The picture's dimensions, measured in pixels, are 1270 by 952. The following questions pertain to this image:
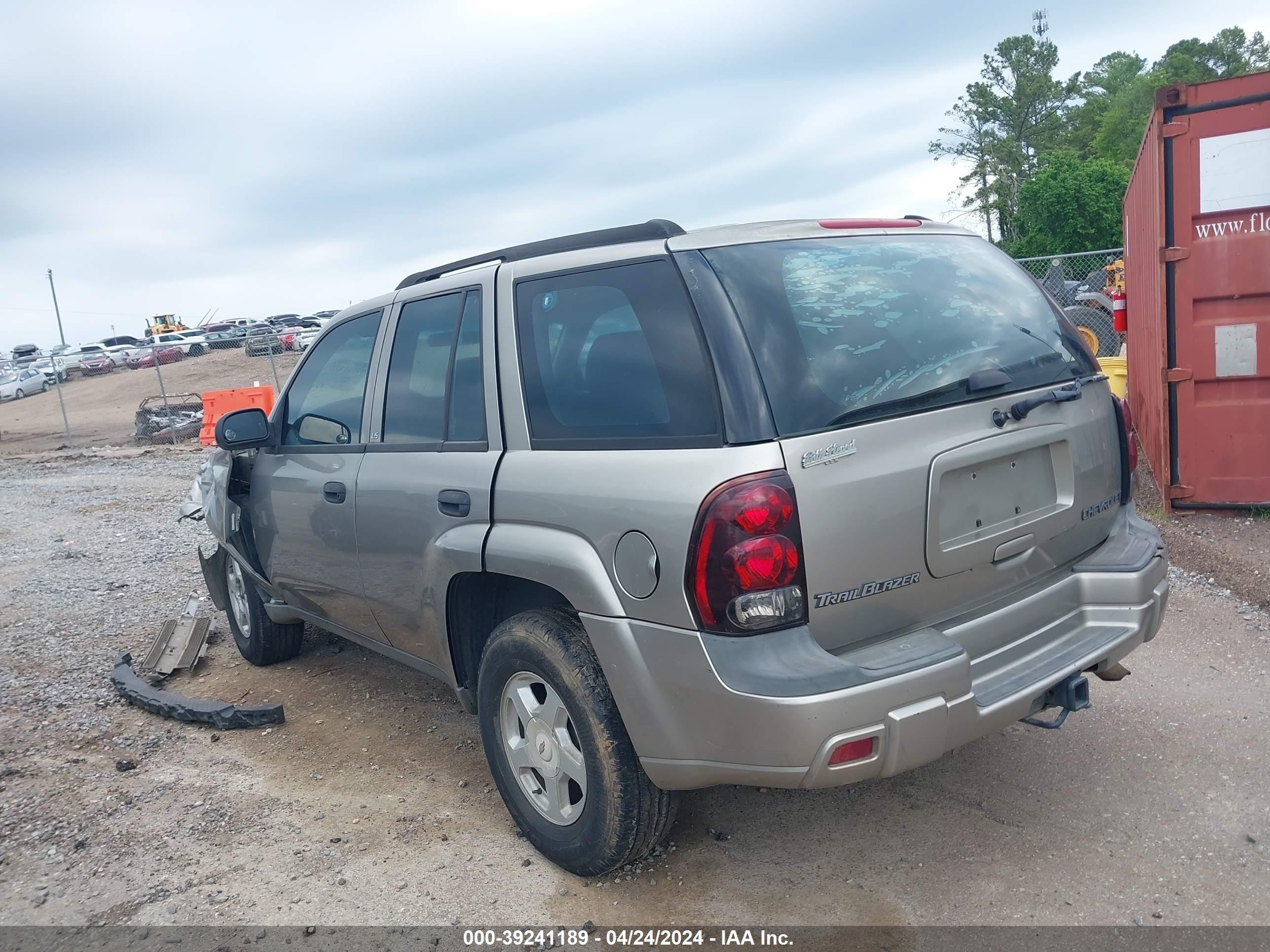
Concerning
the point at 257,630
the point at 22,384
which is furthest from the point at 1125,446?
the point at 22,384

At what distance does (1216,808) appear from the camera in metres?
3.23

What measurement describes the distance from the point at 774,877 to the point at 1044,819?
948 mm

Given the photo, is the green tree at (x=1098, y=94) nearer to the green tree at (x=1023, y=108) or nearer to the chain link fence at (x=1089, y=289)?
the green tree at (x=1023, y=108)

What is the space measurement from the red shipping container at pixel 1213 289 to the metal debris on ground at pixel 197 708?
5.89 m

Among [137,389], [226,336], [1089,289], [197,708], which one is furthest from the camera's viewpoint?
[226,336]

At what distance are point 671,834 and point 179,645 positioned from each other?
3.61 metres

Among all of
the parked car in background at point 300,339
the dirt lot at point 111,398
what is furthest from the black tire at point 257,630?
the parked car in background at point 300,339

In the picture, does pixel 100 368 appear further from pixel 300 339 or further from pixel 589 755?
pixel 589 755

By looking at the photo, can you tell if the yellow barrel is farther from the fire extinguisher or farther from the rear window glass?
the rear window glass

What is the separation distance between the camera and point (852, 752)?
2.48 m

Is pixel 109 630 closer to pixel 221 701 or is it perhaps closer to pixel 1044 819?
pixel 221 701

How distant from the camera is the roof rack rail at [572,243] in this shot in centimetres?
301

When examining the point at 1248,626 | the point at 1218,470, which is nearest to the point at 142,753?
the point at 1248,626

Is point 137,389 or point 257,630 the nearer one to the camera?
point 257,630
